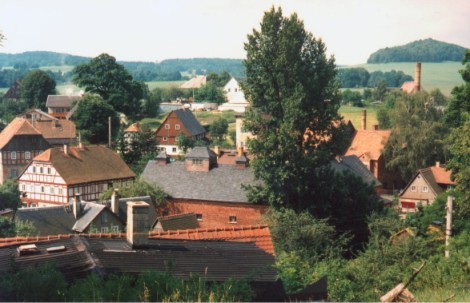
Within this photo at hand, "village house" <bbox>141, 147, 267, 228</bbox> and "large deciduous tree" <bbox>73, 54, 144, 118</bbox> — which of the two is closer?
"village house" <bbox>141, 147, 267, 228</bbox>

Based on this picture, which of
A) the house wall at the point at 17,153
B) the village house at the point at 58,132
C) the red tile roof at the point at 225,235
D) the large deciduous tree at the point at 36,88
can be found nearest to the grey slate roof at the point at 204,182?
the house wall at the point at 17,153

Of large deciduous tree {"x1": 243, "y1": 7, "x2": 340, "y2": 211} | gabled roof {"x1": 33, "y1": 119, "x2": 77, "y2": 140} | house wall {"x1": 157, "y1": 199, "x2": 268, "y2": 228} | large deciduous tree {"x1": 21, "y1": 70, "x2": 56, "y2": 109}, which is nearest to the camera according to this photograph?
large deciduous tree {"x1": 243, "y1": 7, "x2": 340, "y2": 211}

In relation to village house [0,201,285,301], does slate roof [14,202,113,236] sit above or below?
below

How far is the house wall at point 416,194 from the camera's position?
37.0 m

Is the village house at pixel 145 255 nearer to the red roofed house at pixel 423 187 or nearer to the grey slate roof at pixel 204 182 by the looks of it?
the grey slate roof at pixel 204 182

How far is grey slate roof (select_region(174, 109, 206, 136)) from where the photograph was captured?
5625 centimetres

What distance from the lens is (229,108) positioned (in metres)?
83.5

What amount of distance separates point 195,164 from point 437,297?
75.7 ft

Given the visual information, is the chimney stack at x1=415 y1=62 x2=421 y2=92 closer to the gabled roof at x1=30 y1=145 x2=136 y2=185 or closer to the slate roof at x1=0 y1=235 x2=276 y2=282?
the gabled roof at x1=30 y1=145 x2=136 y2=185

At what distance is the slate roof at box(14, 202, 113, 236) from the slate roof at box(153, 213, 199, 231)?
10.2ft

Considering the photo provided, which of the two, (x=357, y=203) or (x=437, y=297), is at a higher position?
(x=437, y=297)

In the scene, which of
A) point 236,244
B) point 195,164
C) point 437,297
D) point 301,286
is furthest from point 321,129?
point 437,297

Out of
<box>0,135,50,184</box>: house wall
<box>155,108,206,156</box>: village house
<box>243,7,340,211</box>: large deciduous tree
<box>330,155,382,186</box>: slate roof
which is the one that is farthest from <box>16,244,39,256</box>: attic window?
<box>155,108,206,156</box>: village house

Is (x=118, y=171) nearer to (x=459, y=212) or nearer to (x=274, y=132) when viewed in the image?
(x=274, y=132)
